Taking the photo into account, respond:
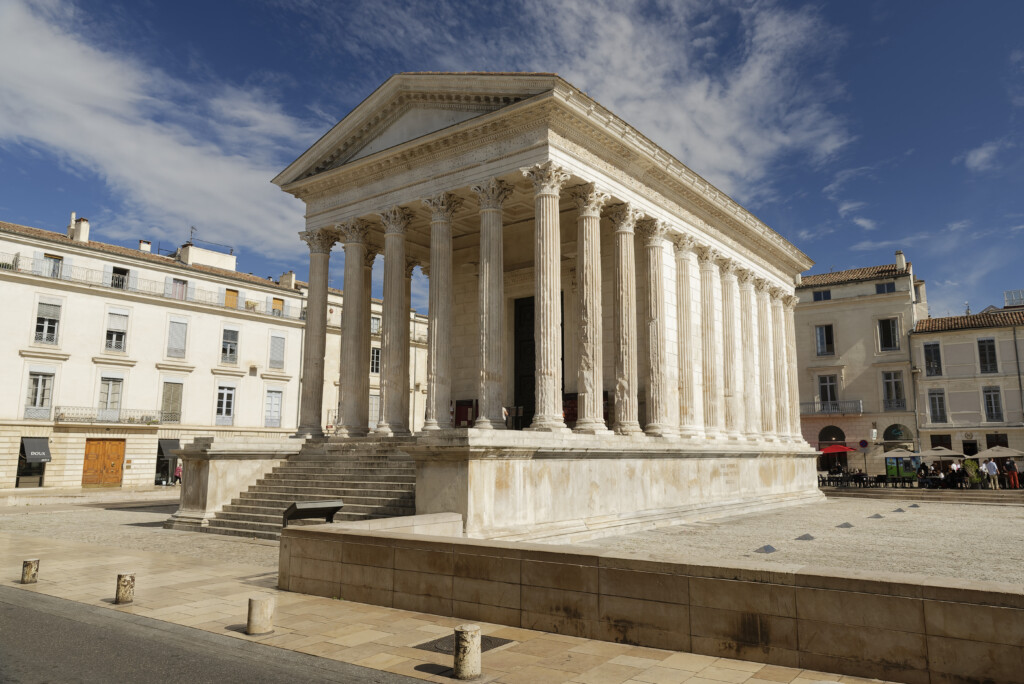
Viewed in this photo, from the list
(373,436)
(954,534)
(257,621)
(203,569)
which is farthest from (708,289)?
(257,621)

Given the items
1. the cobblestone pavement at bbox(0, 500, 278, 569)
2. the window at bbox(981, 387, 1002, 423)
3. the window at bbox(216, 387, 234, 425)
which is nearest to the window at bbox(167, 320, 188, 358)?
the window at bbox(216, 387, 234, 425)

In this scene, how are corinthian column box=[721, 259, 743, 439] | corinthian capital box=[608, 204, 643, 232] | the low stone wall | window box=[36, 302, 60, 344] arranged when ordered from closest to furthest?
the low stone wall < corinthian capital box=[608, 204, 643, 232] < corinthian column box=[721, 259, 743, 439] < window box=[36, 302, 60, 344]

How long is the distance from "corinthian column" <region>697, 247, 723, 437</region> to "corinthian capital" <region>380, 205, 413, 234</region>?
9.98 metres

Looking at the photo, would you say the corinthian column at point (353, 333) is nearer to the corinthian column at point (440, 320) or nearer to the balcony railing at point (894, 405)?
the corinthian column at point (440, 320)

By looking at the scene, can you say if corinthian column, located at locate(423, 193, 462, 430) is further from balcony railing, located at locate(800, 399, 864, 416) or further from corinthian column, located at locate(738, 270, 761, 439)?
balcony railing, located at locate(800, 399, 864, 416)

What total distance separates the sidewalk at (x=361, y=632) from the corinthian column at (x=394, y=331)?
8.82 metres

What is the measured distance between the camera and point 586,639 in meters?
7.21

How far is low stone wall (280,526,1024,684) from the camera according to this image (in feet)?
17.8

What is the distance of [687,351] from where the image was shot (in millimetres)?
22719

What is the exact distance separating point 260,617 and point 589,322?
1213cm

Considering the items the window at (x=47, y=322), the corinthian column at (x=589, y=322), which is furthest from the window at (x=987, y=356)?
the window at (x=47, y=322)

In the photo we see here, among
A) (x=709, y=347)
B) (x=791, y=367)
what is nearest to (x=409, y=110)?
(x=709, y=347)

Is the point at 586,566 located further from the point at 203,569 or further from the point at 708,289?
the point at 708,289

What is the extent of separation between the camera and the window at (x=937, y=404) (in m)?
44.8
